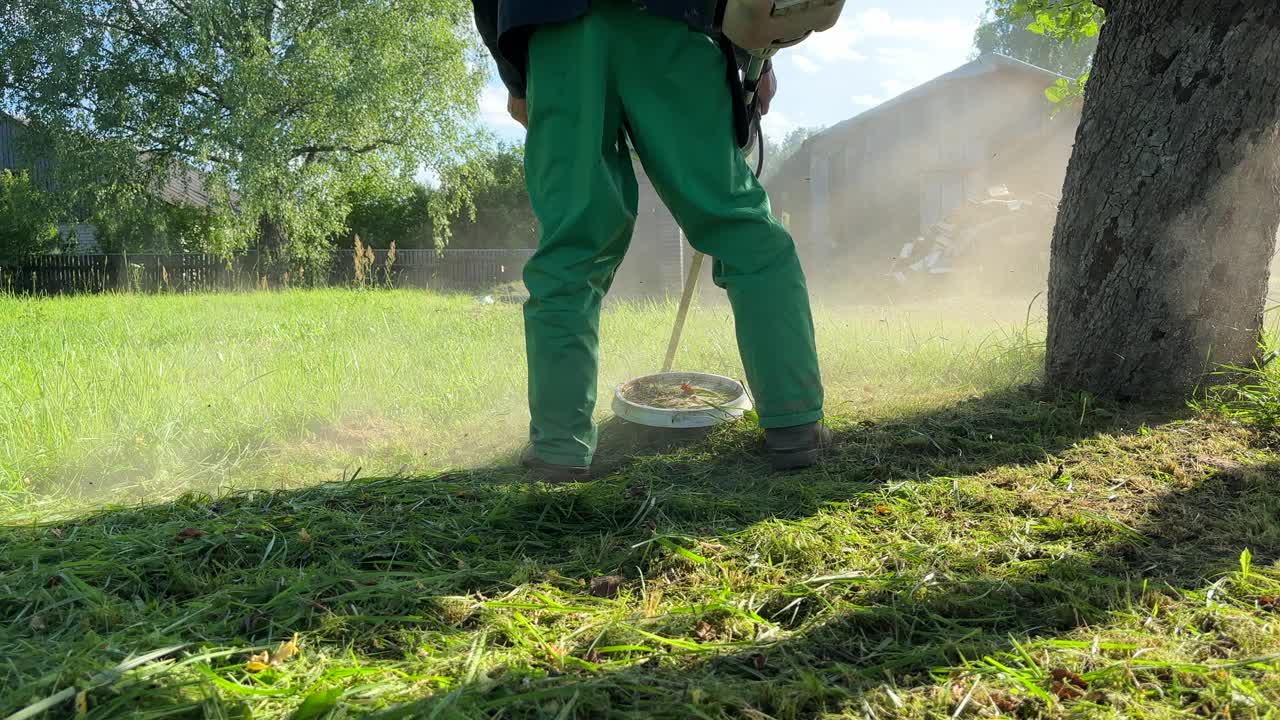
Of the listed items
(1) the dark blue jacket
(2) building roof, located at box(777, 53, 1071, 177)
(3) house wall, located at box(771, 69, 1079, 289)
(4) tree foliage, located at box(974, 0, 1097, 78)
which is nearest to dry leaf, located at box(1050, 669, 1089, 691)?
(1) the dark blue jacket

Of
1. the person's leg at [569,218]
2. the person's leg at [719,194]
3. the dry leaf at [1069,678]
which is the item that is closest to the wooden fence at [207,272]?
the person's leg at [569,218]

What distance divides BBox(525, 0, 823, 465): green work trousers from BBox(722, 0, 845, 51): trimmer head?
9cm

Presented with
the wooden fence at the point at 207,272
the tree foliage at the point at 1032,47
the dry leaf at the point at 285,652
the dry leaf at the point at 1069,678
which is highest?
the tree foliage at the point at 1032,47

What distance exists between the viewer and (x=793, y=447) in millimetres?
2078

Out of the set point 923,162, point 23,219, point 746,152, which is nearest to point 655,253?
point 746,152

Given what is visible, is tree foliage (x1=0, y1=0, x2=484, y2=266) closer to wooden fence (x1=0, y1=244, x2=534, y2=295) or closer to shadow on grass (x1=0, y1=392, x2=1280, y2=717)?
wooden fence (x1=0, y1=244, x2=534, y2=295)

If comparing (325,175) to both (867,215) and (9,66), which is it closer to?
(9,66)

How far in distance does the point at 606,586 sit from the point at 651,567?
106 mm

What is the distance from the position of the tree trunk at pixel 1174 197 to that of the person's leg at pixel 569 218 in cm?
151

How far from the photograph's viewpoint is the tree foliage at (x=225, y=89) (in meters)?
15.1

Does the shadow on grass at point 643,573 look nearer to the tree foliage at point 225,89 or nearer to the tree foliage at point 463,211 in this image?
the tree foliage at point 225,89

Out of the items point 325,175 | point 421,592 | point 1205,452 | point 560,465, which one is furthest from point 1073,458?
point 325,175

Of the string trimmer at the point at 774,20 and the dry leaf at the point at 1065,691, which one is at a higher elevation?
the string trimmer at the point at 774,20

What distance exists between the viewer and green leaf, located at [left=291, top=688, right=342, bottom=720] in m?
0.95
